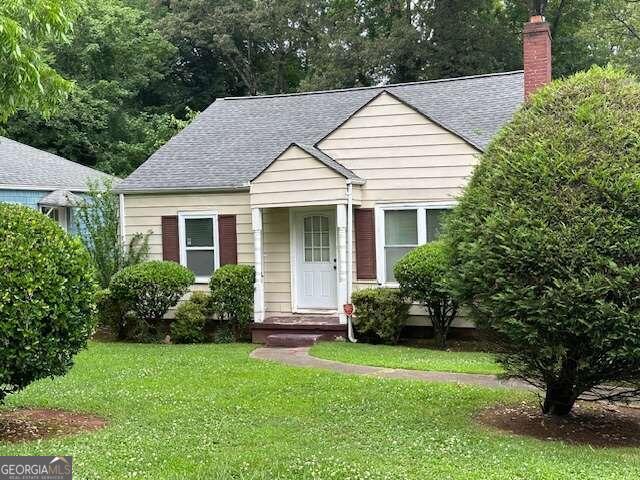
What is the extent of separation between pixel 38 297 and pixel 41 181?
1580 cm

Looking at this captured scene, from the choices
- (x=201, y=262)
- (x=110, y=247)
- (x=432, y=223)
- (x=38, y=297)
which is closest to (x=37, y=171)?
(x=110, y=247)

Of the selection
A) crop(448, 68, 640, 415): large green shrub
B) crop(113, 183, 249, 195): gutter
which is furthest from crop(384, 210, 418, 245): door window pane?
crop(448, 68, 640, 415): large green shrub

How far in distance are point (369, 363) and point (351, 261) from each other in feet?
10.7

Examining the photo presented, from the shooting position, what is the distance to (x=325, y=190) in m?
13.7

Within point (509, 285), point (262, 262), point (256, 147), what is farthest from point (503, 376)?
point (256, 147)

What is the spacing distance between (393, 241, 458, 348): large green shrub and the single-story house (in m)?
0.65

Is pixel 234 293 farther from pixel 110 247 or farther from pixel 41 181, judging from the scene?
pixel 41 181

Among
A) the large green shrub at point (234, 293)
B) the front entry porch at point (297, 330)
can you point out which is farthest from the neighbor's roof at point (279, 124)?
the front entry porch at point (297, 330)

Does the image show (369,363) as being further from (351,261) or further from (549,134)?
(549,134)

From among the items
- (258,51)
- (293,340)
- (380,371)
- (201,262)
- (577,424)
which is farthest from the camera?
(258,51)

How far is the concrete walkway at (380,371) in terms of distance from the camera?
9.51 meters

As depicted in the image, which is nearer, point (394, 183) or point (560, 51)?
A: point (394, 183)

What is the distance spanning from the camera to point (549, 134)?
6902 millimetres

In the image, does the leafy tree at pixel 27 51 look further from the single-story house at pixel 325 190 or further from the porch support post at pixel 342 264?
the porch support post at pixel 342 264
